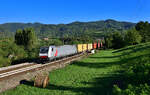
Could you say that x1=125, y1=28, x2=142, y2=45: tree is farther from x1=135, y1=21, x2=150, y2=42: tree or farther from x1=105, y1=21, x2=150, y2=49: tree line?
x1=135, y1=21, x2=150, y2=42: tree

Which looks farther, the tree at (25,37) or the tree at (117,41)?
the tree at (117,41)

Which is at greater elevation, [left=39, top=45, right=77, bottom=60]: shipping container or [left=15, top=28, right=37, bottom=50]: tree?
[left=15, top=28, right=37, bottom=50]: tree

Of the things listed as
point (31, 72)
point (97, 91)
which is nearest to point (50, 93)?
point (97, 91)

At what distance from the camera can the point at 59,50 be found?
27.9 m

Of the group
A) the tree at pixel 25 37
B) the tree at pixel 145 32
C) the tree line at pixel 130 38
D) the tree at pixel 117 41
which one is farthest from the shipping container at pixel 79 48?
the tree at pixel 145 32

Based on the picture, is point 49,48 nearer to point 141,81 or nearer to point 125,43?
point 141,81

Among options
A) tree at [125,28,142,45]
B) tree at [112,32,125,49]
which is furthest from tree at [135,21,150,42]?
tree at [112,32,125,49]

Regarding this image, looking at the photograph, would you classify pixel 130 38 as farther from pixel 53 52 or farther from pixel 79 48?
pixel 53 52

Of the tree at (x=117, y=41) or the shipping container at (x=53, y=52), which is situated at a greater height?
the tree at (x=117, y=41)

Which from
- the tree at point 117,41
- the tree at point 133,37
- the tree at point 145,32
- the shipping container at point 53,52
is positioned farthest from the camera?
the tree at point 117,41

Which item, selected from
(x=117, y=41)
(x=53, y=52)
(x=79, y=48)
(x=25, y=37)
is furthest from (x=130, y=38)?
(x=53, y=52)

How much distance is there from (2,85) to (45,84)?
Result: 3.01 meters

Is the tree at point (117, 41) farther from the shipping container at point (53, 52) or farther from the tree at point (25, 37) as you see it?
the shipping container at point (53, 52)

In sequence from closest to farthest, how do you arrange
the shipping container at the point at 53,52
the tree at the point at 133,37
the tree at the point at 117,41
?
1. the shipping container at the point at 53,52
2. the tree at the point at 133,37
3. the tree at the point at 117,41
